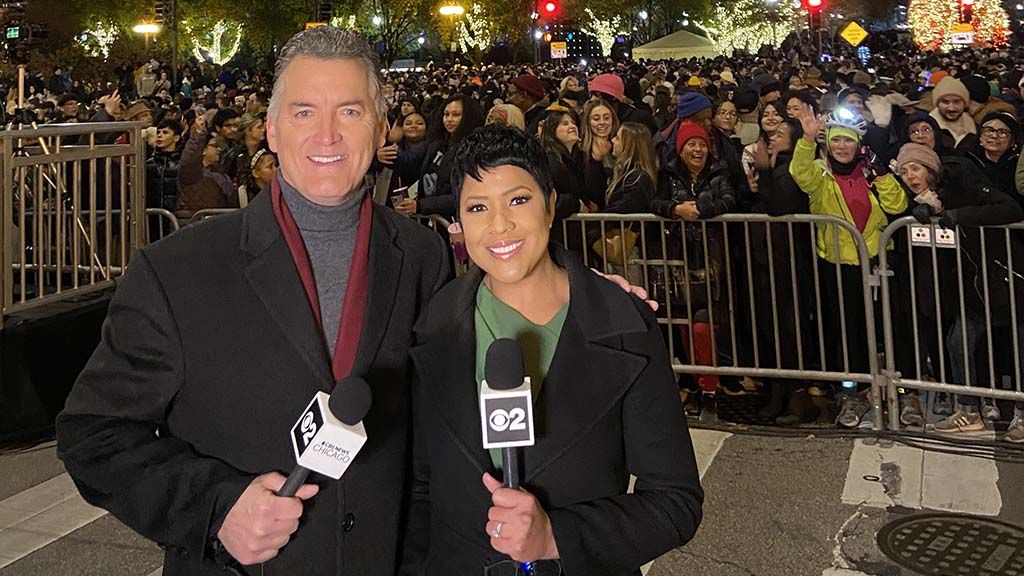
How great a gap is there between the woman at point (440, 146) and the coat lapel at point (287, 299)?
6.30 meters

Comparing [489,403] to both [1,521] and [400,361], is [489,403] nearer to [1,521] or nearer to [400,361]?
[400,361]

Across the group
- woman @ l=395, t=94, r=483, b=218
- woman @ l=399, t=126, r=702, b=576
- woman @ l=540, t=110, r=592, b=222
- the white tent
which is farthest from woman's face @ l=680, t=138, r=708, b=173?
the white tent

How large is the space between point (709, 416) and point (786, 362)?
2.32 ft

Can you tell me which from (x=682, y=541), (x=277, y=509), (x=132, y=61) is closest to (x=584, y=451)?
(x=682, y=541)


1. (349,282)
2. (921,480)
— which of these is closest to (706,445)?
(921,480)

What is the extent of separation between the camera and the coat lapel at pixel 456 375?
8.34 ft

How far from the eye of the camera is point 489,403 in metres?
1.98

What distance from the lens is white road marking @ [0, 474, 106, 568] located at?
5598 millimetres

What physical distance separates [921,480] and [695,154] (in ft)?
10.5

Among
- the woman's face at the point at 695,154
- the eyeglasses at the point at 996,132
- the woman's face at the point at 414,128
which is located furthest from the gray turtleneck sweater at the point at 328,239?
the woman's face at the point at 414,128

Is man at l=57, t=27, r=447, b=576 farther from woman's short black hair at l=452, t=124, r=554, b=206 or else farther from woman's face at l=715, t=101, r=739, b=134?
woman's face at l=715, t=101, r=739, b=134

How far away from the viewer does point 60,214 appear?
720 cm

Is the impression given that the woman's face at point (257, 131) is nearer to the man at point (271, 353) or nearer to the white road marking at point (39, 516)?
the white road marking at point (39, 516)

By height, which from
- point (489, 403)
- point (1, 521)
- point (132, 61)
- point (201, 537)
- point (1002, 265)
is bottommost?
point (1, 521)
